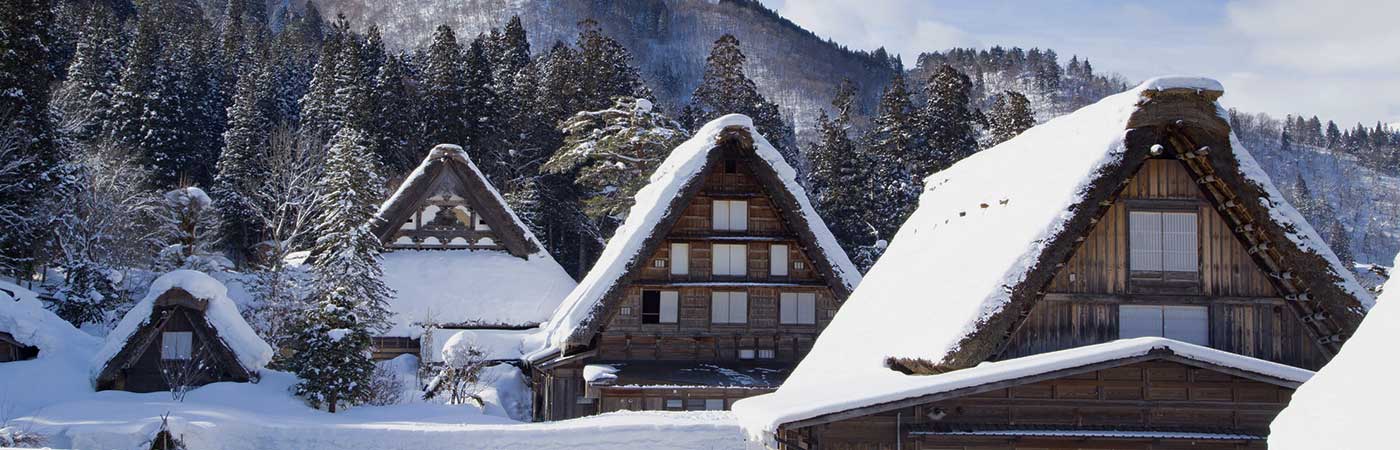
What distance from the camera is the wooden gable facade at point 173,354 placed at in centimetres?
2302

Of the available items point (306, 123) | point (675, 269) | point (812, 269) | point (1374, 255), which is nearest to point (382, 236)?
point (675, 269)

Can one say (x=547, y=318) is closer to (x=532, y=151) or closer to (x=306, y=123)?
(x=532, y=151)

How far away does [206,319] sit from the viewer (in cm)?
2322

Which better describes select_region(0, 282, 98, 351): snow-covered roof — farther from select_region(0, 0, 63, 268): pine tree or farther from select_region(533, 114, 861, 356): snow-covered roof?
select_region(0, 0, 63, 268): pine tree

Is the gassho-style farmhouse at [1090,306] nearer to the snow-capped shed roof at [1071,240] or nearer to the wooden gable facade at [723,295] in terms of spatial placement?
the snow-capped shed roof at [1071,240]

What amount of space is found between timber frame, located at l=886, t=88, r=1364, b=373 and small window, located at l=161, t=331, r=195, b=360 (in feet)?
51.1

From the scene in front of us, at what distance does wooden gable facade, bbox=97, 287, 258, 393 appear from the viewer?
23016 millimetres

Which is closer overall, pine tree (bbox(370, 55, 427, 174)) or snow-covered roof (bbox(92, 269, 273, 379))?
snow-covered roof (bbox(92, 269, 273, 379))

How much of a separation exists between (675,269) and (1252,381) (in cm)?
1233

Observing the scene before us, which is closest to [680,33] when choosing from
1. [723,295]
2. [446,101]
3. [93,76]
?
[93,76]

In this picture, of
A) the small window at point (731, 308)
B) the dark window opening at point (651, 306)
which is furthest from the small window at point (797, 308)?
the dark window opening at point (651, 306)

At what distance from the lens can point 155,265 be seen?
38844 millimetres

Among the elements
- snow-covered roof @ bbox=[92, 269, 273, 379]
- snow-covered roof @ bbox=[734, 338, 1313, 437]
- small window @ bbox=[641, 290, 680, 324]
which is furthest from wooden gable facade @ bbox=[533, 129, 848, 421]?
snow-covered roof @ bbox=[734, 338, 1313, 437]

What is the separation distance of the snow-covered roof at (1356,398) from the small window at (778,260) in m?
19.2
